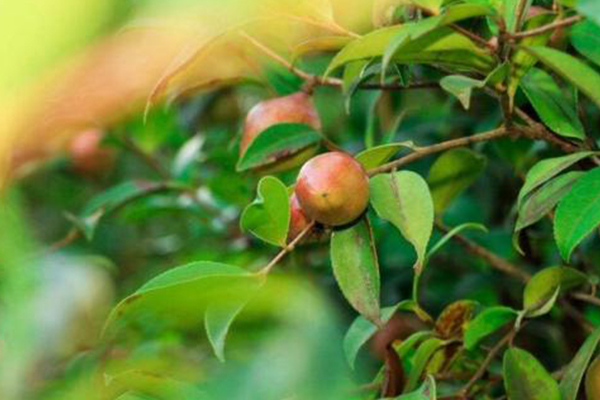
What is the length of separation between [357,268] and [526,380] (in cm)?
16

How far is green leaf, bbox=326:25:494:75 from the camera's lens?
2.17 ft

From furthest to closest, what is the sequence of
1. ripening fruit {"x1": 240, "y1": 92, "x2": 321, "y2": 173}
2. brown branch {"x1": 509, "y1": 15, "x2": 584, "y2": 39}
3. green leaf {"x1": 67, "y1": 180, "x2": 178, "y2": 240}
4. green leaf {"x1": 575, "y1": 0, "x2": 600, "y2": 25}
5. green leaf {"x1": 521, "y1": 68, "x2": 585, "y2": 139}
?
green leaf {"x1": 67, "y1": 180, "x2": 178, "y2": 240} → ripening fruit {"x1": 240, "y1": 92, "x2": 321, "y2": 173} → green leaf {"x1": 521, "y1": 68, "x2": 585, "y2": 139} → brown branch {"x1": 509, "y1": 15, "x2": 584, "y2": 39} → green leaf {"x1": 575, "y1": 0, "x2": 600, "y2": 25}

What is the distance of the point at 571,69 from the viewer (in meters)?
0.66

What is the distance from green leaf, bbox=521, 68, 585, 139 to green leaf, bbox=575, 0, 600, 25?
20cm

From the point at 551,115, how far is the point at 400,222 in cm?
14

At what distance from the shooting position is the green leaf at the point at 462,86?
675 millimetres

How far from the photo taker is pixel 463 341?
0.83m

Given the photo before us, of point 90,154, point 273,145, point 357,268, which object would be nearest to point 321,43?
point 273,145

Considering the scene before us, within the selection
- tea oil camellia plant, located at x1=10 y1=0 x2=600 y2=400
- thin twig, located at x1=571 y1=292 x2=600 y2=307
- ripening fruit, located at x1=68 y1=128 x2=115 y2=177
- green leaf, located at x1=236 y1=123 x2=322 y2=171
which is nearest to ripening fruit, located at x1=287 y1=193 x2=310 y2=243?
tea oil camellia plant, located at x1=10 y1=0 x2=600 y2=400

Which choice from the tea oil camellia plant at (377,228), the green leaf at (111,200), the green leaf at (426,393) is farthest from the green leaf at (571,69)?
the green leaf at (111,200)

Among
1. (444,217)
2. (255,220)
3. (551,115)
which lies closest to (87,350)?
(255,220)

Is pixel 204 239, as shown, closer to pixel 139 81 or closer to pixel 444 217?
pixel 444 217

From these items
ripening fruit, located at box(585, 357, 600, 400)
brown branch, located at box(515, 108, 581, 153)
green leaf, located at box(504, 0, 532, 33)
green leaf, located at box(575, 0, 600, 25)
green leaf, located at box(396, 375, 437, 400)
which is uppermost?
green leaf, located at box(575, 0, 600, 25)

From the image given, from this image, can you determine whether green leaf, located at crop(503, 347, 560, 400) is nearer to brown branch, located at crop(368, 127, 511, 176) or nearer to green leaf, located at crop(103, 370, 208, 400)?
brown branch, located at crop(368, 127, 511, 176)
